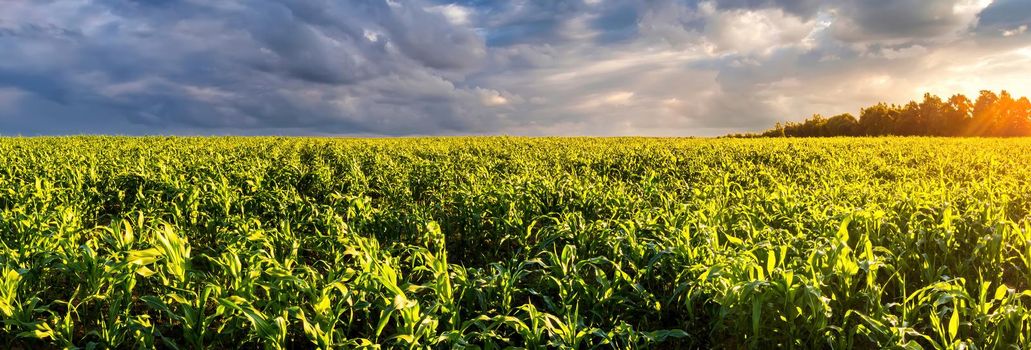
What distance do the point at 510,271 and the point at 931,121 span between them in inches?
3119

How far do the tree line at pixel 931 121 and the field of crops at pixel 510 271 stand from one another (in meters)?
65.4

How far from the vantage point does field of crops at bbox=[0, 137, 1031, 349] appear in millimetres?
3807

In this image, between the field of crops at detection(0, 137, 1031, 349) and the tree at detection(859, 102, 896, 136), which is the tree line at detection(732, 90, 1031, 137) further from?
the field of crops at detection(0, 137, 1031, 349)

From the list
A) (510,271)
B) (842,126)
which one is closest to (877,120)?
(842,126)

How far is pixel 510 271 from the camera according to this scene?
4789 millimetres

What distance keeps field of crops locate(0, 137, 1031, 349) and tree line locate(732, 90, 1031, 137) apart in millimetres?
65443

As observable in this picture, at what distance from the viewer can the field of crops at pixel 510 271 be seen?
12.5ft

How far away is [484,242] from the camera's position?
24.0 ft

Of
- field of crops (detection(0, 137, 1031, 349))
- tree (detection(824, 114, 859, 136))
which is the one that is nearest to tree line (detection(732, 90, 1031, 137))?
tree (detection(824, 114, 859, 136))

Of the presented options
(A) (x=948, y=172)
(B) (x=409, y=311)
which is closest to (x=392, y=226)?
(B) (x=409, y=311)

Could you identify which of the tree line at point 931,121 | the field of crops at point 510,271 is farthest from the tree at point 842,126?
the field of crops at point 510,271

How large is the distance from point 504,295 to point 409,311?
0.95 m

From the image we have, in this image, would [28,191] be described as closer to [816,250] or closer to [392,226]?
[392,226]

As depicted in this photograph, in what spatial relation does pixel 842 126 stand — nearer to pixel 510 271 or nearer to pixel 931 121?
pixel 931 121
